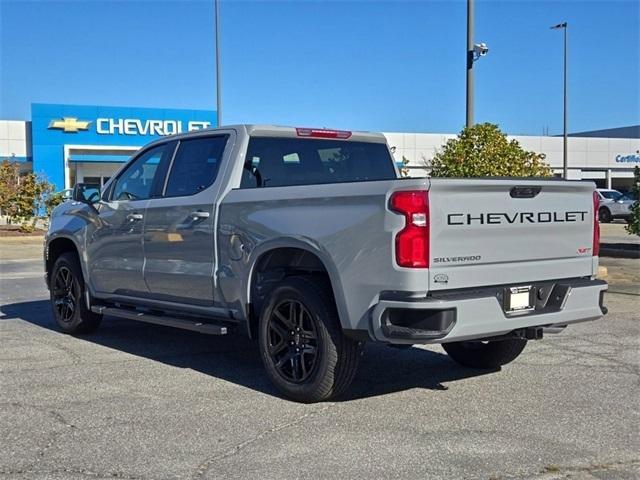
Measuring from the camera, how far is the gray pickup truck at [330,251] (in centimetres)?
474

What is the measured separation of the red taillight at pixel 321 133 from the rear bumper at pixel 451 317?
248 centimetres

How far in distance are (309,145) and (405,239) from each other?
2.35 meters

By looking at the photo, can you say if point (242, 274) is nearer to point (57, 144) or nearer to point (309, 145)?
point (309, 145)

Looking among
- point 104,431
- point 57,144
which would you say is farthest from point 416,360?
point 57,144

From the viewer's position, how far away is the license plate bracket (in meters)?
5.05

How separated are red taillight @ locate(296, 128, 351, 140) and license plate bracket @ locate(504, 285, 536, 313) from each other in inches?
101

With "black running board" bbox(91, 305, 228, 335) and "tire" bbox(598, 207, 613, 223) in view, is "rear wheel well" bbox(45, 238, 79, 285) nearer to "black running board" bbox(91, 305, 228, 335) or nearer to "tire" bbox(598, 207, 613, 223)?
"black running board" bbox(91, 305, 228, 335)

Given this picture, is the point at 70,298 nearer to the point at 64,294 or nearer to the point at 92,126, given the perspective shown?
the point at 64,294

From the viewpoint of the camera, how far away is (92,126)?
1645 inches

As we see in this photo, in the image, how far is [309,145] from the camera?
267 inches

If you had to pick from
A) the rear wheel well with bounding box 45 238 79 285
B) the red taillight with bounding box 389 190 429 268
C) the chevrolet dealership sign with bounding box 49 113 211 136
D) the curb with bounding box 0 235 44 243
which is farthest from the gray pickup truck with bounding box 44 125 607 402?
the chevrolet dealership sign with bounding box 49 113 211 136

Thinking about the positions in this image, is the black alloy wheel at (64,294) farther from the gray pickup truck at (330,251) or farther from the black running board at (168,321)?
the gray pickup truck at (330,251)

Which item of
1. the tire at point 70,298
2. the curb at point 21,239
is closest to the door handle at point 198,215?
the tire at point 70,298

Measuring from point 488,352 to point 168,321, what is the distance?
9.19ft
